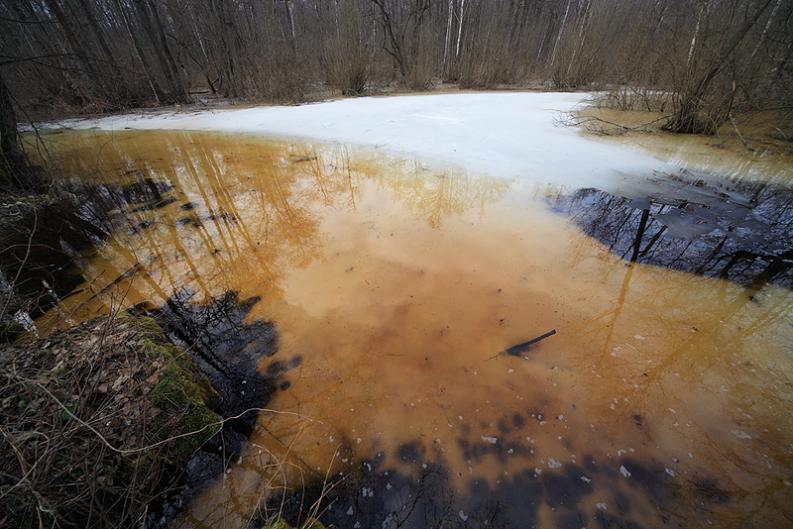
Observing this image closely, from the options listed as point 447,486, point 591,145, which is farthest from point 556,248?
point 591,145

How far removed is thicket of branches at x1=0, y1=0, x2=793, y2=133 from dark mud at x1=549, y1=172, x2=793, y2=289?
3.29m

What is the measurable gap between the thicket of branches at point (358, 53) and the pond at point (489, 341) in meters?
3.81

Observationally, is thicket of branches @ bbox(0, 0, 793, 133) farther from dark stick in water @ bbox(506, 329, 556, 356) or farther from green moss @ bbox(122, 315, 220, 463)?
green moss @ bbox(122, 315, 220, 463)

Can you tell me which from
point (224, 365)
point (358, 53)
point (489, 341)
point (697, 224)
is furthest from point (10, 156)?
point (358, 53)

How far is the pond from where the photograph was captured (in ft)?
5.03

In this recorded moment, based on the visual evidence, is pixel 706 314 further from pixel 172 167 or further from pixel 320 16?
pixel 320 16

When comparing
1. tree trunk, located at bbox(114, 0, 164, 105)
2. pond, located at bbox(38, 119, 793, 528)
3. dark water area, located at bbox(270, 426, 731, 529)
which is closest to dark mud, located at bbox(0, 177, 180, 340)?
pond, located at bbox(38, 119, 793, 528)

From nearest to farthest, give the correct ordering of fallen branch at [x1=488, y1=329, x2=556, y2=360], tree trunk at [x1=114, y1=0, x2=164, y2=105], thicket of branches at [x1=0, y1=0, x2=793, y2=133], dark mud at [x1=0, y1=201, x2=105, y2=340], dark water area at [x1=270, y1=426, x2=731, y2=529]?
1. dark water area at [x1=270, y1=426, x2=731, y2=529]
2. fallen branch at [x1=488, y1=329, x2=556, y2=360]
3. dark mud at [x1=0, y1=201, x2=105, y2=340]
4. thicket of branches at [x1=0, y1=0, x2=793, y2=133]
5. tree trunk at [x1=114, y1=0, x2=164, y2=105]

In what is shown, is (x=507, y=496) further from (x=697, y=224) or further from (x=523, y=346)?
(x=697, y=224)

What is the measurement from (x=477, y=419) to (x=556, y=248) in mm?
2219

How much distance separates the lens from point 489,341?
7.61 feet

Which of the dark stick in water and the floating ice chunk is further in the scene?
the dark stick in water

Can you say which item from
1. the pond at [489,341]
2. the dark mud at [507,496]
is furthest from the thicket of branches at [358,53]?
the dark mud at [507,496]

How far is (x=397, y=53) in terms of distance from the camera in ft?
54.7
